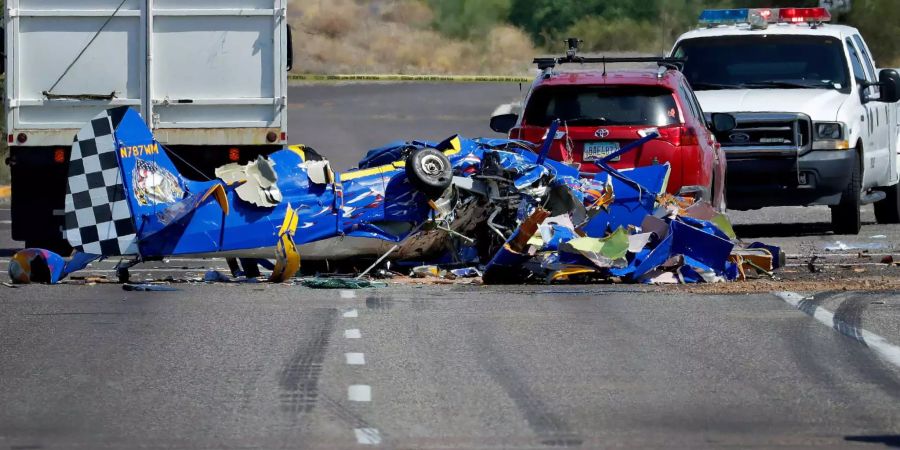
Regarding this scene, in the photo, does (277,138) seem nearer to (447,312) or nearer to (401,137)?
(447,312)

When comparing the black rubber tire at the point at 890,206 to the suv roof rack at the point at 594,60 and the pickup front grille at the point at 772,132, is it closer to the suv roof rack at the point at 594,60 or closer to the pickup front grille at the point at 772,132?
the pickup front grille at the point at 772,132

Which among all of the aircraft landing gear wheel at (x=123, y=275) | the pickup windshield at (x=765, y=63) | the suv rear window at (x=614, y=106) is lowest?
the aircraft landing gear wheel at (x=123, y=275)

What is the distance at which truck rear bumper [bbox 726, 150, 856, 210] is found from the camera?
18219 millimetres

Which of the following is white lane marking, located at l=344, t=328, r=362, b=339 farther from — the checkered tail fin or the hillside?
the hillside

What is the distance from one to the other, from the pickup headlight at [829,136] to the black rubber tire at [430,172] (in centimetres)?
581

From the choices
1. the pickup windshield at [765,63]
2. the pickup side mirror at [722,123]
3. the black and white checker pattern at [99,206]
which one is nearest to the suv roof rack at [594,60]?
the pickup side mirror at [722,123]

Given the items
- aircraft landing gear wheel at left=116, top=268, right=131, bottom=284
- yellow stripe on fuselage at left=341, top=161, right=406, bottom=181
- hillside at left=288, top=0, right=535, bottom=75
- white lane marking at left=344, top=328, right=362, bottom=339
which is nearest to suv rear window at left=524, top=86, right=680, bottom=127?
yellow stripe on fuselage at left=341, top=161, right=406, bottom=181

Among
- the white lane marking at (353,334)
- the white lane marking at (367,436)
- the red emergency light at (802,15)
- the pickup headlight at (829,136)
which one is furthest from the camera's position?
the red emergency light at (802,15)

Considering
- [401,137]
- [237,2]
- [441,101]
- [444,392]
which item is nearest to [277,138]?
[237,2]

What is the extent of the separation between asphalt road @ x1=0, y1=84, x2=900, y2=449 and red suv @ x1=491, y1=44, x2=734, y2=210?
2.29m

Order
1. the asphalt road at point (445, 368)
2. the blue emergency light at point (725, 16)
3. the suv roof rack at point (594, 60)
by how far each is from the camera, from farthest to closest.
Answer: the blue emergency light at point (725, 16)
the suv roof rack at point (594, 60)
the asphalt road at point (445, 368)

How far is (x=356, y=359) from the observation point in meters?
9.55

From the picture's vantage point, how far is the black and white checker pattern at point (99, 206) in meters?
13.6

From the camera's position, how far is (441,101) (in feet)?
149
